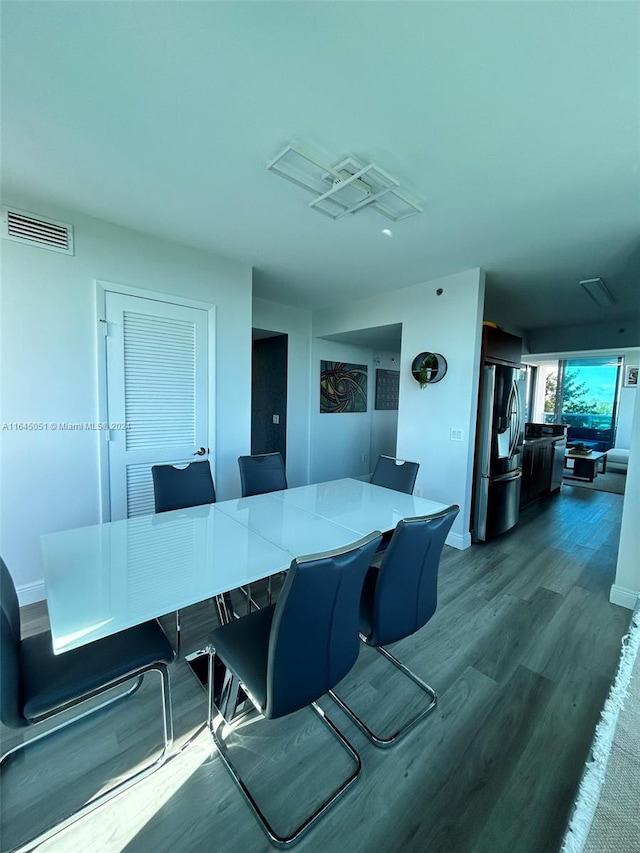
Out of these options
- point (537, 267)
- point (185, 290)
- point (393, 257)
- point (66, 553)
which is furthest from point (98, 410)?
point (537, 267)

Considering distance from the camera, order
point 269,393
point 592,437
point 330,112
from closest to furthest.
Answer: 1. point 330,112
2. point 269,393
3. point 592,437

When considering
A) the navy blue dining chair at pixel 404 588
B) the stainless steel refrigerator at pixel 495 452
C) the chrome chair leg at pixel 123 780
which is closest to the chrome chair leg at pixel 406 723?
the navy blue dining chair at pixel 404 588

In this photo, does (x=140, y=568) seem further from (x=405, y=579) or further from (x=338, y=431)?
(x=338, y=431)

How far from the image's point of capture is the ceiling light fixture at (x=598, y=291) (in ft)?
11.3

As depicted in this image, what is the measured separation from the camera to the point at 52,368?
2.43 meters

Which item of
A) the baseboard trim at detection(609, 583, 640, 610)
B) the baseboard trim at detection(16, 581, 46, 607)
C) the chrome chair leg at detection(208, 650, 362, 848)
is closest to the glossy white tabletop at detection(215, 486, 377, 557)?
the chrome chair leg at detection(208, 650, 362, 848)

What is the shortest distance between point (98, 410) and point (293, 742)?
8.00ft

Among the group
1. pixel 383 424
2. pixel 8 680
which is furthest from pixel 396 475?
pixel 383 424

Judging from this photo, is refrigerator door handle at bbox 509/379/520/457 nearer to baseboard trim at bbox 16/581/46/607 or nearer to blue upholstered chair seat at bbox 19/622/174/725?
blue upholstered chair seat at bbox 19/622/174/725

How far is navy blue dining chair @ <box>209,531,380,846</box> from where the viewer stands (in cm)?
107

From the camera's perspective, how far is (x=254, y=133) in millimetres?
1619

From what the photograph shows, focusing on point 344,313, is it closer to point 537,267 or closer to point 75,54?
point 537,267

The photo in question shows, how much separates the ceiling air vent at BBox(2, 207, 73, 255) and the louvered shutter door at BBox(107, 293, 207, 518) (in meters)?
0.41

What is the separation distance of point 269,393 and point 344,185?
368cm
